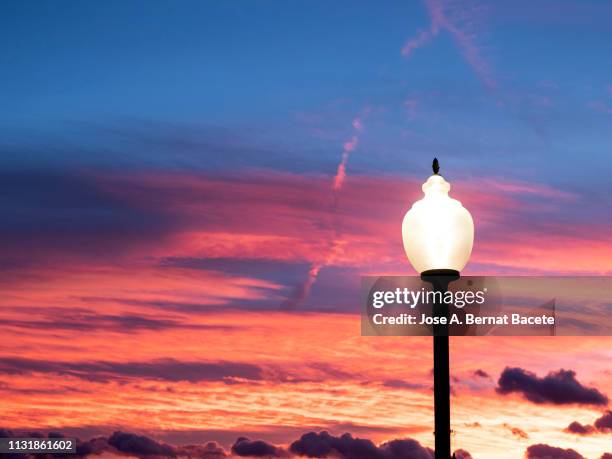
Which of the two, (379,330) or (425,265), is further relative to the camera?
(379,330)

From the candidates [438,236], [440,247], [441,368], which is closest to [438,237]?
[438,236]

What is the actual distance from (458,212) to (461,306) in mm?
1275

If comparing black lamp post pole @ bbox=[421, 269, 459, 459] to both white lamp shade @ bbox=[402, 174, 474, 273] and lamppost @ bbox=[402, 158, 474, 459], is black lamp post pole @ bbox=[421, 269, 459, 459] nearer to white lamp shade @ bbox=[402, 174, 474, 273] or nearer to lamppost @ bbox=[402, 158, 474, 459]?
lamppost @ bbox=[402, 158, 474, 459]

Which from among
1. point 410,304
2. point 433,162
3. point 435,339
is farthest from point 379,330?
point 433,162

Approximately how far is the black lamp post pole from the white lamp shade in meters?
0.12

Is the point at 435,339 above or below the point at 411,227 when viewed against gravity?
below

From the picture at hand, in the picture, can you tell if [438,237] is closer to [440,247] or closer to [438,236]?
[438,236]

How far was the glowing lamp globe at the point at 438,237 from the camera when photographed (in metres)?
11.5

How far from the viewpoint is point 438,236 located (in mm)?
11523

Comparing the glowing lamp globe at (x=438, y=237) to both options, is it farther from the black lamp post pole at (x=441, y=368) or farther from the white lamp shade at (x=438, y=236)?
the black lamp post pole at (x=441, y=368)

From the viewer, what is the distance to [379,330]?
12.6 m

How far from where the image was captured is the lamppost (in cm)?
1132

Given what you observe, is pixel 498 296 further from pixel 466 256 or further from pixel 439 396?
pixel 439 396

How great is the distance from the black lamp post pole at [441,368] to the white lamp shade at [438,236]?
0.41 feet
